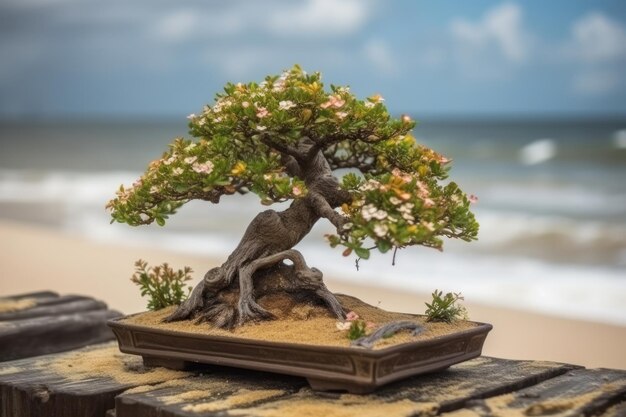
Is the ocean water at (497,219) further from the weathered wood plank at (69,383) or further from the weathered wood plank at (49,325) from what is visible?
the weathered wood plank at (69,383)

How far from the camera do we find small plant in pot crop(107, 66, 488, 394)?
3.29m

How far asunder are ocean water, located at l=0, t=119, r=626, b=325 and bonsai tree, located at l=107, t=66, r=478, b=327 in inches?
186

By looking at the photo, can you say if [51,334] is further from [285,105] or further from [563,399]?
[563,399]

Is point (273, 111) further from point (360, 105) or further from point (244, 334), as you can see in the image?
point (244, 334)

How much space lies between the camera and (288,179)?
3.32 m

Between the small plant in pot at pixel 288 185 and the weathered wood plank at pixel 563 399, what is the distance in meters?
0.40

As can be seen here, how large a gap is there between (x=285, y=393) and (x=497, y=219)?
11.5 meters

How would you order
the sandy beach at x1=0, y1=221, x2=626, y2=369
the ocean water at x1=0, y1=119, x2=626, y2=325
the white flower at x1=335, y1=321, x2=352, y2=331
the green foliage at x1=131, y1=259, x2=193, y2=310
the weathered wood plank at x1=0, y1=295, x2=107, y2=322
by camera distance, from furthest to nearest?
the ocean water at x1=0, y1=119, x2=626, y2=325, the sandy beach at x1=0, y1=221, x2=626, y2=369, the weathered wood plank at x1=0, y1=295, x2=107, y2=322, the green foliage at x1=131, y1=259, x2=193, y2=310, the white flower at x1=335, y1=321, x2=352, y2=331

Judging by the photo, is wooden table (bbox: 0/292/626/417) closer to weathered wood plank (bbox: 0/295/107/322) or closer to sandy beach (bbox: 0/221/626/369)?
weathered wood plank (bbox: 0/295/107/322)

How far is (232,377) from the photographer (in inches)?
136

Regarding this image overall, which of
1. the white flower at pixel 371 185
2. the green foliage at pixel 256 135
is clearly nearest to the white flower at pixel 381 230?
the white flower at pixel 371 185

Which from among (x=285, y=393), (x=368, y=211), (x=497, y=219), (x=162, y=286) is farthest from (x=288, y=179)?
(x=497, y=219)

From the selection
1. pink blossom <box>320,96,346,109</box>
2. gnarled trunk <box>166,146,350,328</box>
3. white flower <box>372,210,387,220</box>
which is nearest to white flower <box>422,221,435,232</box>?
white flower <box>372,210,387,220</box>

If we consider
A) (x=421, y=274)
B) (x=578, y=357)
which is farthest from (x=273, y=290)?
(x=421, y=274)
